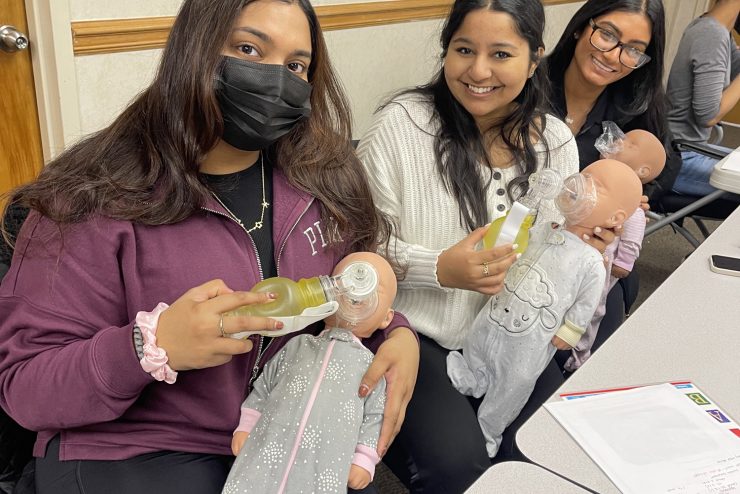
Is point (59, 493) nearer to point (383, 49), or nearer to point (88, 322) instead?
point (88, 322)

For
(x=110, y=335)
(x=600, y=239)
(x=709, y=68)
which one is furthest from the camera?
(x=709, y=68)

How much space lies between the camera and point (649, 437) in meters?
1.13

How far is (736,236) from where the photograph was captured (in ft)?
A: 6.44

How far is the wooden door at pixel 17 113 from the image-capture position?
7.30ft

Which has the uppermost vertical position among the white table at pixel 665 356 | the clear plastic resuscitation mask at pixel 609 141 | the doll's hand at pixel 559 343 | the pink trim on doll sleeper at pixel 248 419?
the clear plastic resuscitation mask at pixel 609 141

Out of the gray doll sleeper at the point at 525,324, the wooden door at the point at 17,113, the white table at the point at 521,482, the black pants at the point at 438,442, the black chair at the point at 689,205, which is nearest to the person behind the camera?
the white table at the point at 521,482

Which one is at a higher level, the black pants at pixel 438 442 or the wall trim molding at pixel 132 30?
the wall trim molding at pixel 132 30

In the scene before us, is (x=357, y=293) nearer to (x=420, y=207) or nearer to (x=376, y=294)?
(x=376, y=294)

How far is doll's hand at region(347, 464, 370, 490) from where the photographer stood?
1277 mm

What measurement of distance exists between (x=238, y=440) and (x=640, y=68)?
1.91m

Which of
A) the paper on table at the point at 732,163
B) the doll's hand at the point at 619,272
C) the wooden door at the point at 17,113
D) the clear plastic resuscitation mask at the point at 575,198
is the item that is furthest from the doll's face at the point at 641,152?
the wooden door at the point at 17,113

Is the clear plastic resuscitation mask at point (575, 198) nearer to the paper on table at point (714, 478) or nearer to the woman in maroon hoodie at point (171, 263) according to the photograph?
the woman in maroon hoodie at point (171, 263)

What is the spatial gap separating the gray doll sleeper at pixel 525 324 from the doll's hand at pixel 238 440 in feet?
2.05

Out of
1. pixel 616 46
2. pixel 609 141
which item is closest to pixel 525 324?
pixel 609 141
